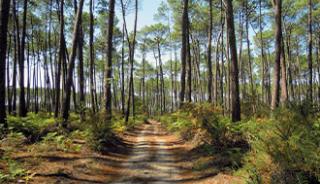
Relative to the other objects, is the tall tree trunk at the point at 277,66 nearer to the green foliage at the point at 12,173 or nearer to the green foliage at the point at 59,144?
the green foliage at the point at 59,144

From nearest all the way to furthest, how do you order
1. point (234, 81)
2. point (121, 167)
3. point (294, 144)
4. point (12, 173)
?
1. point (294, 144)
2. point (12, 173)
3. point (121, 167)
4. point (234, 81)

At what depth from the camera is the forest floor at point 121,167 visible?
29.5 feet

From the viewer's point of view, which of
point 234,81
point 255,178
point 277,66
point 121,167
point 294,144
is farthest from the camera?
point 277,66

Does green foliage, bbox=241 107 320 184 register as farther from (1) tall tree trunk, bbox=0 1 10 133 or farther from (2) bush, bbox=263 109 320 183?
(1) tall tree trunk, bbox=0 1 10 133

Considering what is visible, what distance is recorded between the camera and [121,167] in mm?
11367

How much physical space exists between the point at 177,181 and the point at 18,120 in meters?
8.01

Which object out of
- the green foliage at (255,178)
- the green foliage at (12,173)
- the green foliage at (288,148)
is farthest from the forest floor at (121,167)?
the green foliage at (288,148)

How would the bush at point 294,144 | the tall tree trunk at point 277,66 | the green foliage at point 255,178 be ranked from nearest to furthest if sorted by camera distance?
the bush at point 294,144 < the green foliage at point 255,178 < the tall tree trunk at point 277,66

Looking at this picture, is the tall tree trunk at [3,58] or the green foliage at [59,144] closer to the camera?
the tall tree trunk at [3,58]

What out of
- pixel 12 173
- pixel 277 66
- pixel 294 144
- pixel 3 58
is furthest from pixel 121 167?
pixel 277 66

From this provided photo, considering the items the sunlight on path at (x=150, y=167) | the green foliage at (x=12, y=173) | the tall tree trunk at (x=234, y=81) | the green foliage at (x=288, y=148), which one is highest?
the tall tree trunk at (x=234, y=81)

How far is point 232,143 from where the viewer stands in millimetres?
11859

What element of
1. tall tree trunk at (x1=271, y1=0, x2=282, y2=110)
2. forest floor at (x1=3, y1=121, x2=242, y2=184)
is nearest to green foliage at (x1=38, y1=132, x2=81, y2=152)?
forest floor at (x1=3, y1=121, x2=242, y2=184)

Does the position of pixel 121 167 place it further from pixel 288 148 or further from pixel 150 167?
pixel 288 148
